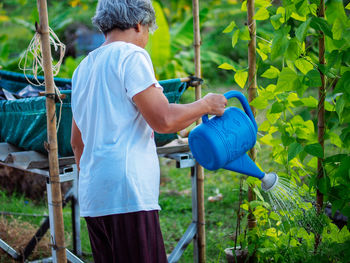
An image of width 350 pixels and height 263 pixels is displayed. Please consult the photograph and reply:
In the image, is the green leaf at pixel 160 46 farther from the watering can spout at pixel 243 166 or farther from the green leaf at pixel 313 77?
the watering can spout at pixel 243 166

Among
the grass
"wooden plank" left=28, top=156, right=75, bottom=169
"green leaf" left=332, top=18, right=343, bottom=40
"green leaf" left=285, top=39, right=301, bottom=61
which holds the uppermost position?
"green leaf" left=332, top=18, right=343, bottom=40

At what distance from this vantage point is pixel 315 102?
201 cm

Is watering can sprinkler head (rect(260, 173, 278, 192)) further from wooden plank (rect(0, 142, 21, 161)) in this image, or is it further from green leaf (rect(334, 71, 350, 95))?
wooden plank (rect(0, 142, 21, 161))

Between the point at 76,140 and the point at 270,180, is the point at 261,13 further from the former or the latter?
the point at 76,140

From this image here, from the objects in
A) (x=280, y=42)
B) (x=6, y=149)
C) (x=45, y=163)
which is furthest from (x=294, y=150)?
(x=6, y=149)

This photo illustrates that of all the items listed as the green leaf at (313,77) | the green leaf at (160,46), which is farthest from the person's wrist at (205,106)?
the green leaf at (160,46)

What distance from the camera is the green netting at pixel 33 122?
86.1 inches

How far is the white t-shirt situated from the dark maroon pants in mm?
37

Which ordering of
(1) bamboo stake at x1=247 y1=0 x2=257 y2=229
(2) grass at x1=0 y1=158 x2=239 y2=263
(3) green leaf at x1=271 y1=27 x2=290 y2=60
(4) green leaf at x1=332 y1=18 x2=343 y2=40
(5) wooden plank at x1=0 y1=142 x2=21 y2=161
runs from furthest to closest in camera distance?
(2) grass at x1=0 y1=158 x2=239 y2=263 < (5) wooden plank at x1=0 y1=142 x2=21 y2=161 < (1) bamboo stake at x1=247 y1=0 x2=257 y2=229 < (3) green leaf at x1=271 y1=27 x2=290 y2=60 < (4) green leaf at x1=332 y1=18 x2=343 y2=40

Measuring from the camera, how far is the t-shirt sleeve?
58.9 inches

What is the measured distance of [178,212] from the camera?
3814mm

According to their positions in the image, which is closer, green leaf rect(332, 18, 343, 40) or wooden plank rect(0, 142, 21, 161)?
green leaf rect(332, 18, 343, 40)

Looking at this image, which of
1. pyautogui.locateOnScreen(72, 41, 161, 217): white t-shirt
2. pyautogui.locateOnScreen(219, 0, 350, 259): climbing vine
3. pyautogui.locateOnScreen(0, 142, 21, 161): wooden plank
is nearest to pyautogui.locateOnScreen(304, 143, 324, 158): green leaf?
pyautogui.locateOnScreen(219, 0, 350, 259): climbing vine

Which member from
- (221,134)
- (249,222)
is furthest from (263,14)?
(249,222)
